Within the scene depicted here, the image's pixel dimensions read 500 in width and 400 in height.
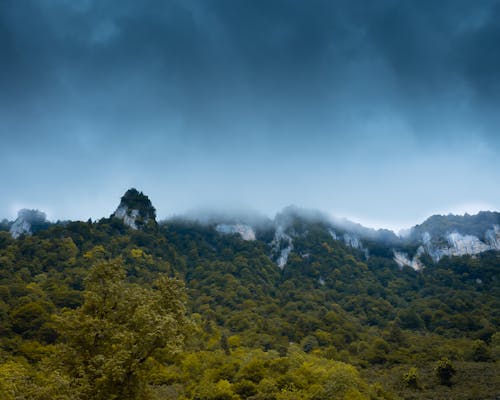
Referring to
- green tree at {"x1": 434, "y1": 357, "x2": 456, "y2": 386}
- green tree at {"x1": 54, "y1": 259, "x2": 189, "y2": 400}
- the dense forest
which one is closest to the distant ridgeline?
the dense forest

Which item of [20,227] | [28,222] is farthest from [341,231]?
[20,227]

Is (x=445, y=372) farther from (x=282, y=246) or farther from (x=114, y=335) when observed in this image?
(x=282, y=246)

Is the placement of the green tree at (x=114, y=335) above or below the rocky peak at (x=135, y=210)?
below

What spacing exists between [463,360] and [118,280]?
66328 millimetres

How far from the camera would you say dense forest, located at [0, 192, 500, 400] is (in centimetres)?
2028

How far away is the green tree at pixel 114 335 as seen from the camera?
18.8m

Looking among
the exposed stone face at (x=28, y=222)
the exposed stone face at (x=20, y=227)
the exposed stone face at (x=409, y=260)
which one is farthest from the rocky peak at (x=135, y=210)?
the exposed stone face at (x=409, y=260)

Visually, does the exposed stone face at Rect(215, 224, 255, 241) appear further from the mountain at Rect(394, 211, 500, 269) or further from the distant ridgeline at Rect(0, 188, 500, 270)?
the mountain at Rect(394, 211, 500, 269)

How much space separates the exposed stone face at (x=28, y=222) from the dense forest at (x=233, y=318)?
8.68 metres

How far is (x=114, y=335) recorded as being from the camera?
1947 cm

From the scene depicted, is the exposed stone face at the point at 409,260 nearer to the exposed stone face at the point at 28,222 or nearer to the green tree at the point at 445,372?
the green tree at the point at 445,372

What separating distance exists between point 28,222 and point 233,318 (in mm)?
116247

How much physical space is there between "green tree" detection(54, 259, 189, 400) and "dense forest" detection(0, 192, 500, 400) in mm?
73

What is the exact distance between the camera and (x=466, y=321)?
93000 millimetres
